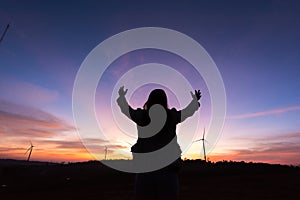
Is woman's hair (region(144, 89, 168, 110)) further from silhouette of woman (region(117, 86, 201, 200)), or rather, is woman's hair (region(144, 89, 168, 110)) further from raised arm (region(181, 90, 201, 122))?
raised arm (region(181, 90, 201, 122))

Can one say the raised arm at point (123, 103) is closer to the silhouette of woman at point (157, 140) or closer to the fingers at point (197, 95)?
the silhouette of woman at point (157, 140)

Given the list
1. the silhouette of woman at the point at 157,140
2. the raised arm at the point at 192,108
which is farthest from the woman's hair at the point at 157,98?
the raised arm at the point at 192,108

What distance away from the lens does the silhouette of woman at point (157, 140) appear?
3.98m

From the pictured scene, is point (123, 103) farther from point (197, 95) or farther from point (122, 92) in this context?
point (197, 95)

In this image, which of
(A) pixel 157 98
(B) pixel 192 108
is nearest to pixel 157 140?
(A) pixel 157 98

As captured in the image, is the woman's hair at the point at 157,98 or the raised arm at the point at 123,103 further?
the raised arm at the point at 123,103

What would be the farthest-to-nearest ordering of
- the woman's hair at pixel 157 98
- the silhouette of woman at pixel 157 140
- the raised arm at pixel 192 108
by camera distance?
the raised arm at pixel 192 108
the woman's hair at pixel 157 98
the silhouette of woman at pixel 157 140

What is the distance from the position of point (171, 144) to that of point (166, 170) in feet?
1.19

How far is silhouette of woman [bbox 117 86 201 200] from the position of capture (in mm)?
3982

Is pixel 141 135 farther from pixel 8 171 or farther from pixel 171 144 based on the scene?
pixel 8 171

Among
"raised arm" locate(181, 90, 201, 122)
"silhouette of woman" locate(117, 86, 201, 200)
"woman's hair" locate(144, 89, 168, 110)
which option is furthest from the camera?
"raised arm" locate(181, 90, 201, 122)

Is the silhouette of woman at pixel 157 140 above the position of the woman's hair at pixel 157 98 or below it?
below

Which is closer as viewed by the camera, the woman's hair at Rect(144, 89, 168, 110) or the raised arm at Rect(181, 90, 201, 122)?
the woman's hair at Rect(144, 89, 168, 110)

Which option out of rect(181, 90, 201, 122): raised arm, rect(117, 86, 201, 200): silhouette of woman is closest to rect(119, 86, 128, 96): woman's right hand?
rect(117, 86, 201, 200): silhouette of woman
